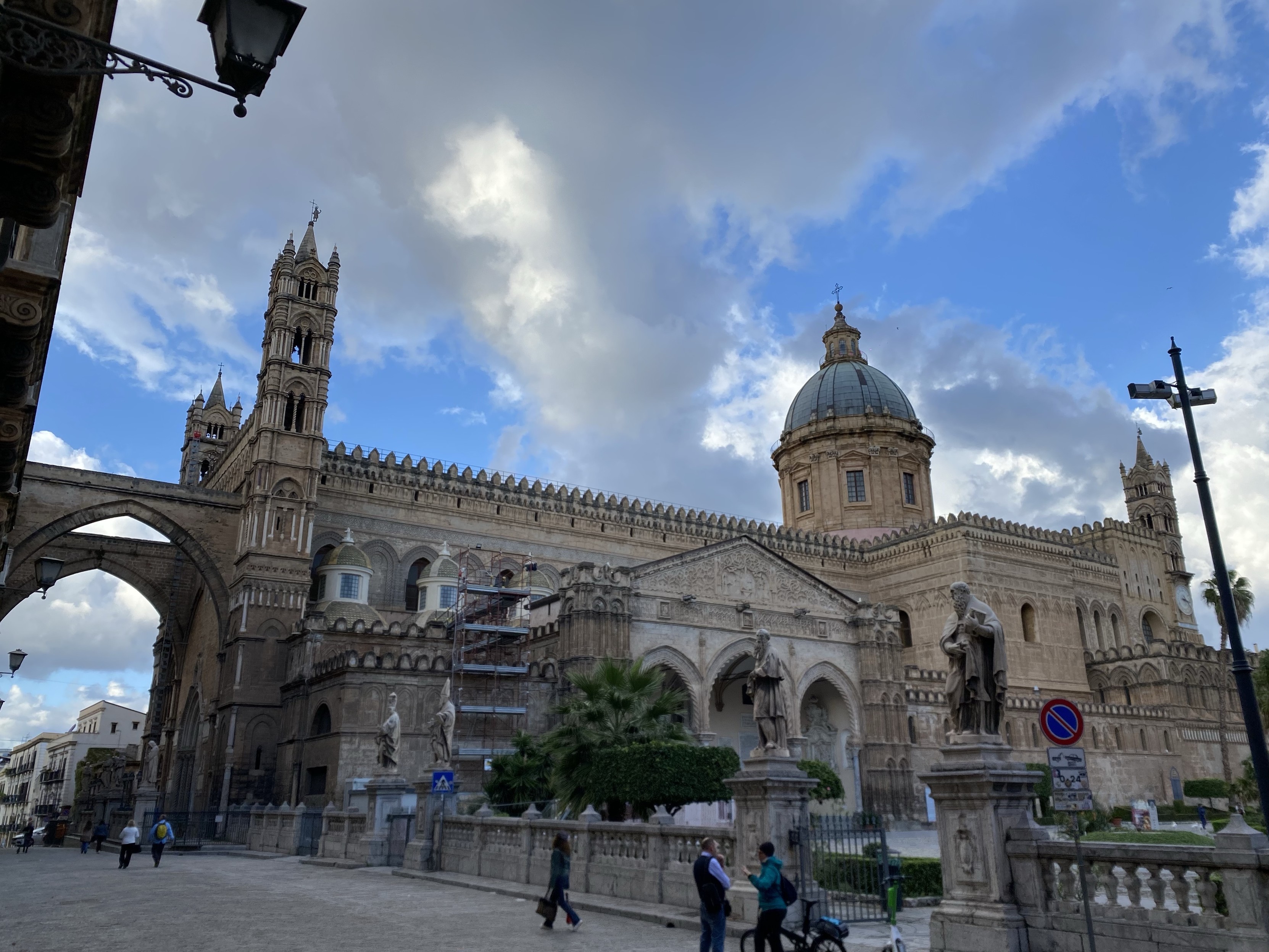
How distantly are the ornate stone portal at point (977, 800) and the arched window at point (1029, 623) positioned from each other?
139 ft

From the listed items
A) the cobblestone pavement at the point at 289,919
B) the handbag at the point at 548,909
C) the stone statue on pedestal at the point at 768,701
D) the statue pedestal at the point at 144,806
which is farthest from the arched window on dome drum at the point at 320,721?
the stone statue on pedestal at the point at 768,701

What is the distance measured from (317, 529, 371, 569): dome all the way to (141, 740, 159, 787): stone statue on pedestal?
31.0ft

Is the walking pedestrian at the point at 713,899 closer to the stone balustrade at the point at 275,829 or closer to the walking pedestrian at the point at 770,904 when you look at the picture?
the walking pedestrian at the point at 770,904

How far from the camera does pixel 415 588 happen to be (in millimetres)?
38938

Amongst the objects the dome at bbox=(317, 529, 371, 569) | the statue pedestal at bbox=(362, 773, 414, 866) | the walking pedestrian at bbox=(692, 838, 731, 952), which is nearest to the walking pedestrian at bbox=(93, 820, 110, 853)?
the dome at bbox=(317, 529, 371, 569)

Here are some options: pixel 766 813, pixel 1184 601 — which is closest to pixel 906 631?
pixel 1184 601

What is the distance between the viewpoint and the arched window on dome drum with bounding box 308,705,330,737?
29.1 metres

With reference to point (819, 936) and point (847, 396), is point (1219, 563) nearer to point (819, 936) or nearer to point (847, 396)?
point (819, 936)

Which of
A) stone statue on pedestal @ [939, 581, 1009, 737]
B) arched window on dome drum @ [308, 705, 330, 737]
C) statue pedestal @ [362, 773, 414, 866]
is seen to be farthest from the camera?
arched window on dome drum @ [308, 705, 330, 737]

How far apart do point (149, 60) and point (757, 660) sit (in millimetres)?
9698

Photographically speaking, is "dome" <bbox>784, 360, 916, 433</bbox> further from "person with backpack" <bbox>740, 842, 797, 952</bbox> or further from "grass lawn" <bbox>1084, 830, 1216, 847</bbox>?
"person with backpack" <bbox>740, 842, 797, 952</bbox>

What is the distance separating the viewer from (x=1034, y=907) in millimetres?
8336

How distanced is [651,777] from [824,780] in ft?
31.9

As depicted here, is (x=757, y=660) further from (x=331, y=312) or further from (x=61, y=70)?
(x=331, y=312)
